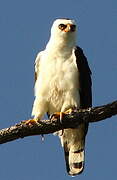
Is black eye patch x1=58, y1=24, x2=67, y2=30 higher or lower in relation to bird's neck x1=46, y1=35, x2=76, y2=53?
higher

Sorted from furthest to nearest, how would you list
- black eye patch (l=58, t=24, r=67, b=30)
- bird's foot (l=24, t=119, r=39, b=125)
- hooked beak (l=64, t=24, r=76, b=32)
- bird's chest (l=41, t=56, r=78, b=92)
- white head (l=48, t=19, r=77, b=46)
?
black eye patch (l=58, t=24, r=67, b=30) → hooked beak (l=64, t=24, r=76, b=32) → white head (l=48, t=19, r=77, b=46) → bird's chest (l=41, t=56, r=78, b=92) → bird's foot (l=24, t=119, r=39, b=125)

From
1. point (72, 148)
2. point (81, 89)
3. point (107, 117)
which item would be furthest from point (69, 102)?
point (107, 117)

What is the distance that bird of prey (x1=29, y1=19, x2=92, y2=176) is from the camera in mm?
10477

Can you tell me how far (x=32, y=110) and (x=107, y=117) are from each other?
2470 mm

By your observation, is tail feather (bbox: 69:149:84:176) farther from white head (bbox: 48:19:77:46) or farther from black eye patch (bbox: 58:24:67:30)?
black eye patch (bbox: 58:24:67:30)

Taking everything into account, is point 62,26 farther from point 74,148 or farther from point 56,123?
point 56,123

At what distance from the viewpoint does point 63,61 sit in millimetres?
10625

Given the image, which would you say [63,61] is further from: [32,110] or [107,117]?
[107,117]

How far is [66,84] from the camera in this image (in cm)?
1044

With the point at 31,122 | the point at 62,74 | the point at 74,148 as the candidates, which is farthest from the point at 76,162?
the point at 31,122

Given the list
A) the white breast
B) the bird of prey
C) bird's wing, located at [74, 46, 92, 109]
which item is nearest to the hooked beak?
the bird of prey

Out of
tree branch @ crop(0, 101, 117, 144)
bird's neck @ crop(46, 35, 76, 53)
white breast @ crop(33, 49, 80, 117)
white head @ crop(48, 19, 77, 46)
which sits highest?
white head @ crop(48, 19, 77, 46)

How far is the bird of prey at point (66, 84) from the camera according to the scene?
34.4 ft

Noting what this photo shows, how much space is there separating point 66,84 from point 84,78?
1.51ft
